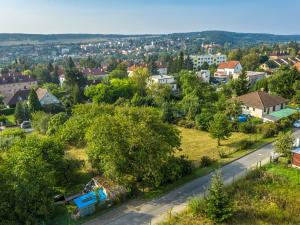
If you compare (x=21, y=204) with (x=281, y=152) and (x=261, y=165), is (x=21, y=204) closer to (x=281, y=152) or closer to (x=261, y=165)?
(x=261, y=165)

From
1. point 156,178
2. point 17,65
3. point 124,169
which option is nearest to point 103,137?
point 124,169

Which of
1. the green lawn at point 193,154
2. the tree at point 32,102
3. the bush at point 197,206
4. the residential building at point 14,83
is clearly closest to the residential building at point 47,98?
the tree at point 32,102

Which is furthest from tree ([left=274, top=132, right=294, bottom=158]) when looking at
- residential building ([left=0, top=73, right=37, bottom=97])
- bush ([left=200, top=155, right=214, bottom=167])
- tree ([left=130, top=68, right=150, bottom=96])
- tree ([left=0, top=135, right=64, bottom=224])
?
residential building ([left=0, top=73, right=37, bottom=97])

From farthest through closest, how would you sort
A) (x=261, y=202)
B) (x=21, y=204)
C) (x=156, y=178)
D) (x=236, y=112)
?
(x=236, y=112) < (x=156, y=178) < (x=261, y=202) < (x=21, y=204)

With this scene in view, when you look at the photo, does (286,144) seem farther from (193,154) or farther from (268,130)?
(193,154)

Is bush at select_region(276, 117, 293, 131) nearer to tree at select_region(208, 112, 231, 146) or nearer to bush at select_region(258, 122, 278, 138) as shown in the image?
bush at select_region(258, 122, 278, 138)

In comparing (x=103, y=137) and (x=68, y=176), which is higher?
(x=103, y=137)

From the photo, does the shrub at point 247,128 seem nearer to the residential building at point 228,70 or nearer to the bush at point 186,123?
the bush at point 186,123

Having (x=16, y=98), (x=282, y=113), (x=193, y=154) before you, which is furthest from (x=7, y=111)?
(x=282, y=113)
